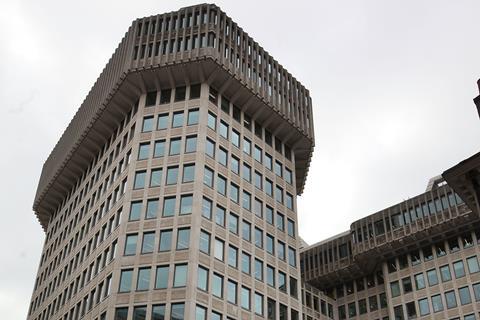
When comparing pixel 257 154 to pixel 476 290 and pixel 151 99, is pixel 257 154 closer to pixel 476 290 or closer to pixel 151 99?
A: pixel 151 99

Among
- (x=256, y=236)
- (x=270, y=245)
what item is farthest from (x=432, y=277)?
(x=256, y=236)

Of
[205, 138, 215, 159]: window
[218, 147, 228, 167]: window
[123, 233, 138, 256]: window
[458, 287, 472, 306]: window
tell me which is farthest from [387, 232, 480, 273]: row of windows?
[123, 233, 138, 256]: window

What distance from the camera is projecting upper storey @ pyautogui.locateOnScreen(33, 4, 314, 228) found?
212ft

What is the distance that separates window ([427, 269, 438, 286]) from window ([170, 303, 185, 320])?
145ft

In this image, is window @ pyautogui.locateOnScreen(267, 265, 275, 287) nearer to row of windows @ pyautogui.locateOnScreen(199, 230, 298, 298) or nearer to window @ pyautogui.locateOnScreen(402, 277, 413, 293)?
row of windows @ pyautogui.locateOnScreen(199, 230, 298, 298)

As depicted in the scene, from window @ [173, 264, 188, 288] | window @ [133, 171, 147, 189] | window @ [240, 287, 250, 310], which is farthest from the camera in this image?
window @ [133, 171, 147, 189]

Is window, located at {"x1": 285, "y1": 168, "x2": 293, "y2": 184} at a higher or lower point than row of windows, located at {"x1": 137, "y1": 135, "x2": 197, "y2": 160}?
higher

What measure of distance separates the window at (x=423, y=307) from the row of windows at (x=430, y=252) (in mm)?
5758

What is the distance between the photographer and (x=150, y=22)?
228ft

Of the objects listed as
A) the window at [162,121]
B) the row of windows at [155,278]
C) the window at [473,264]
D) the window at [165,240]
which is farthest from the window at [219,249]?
the window at [473,264]

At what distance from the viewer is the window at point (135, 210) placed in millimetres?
56741

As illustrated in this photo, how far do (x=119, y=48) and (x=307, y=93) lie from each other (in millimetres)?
27404

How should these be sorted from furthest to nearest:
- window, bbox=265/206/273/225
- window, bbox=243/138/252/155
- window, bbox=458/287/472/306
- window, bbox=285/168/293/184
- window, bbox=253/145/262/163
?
window, bbox=458/287/472/306 < window, bbox=285/168/293/184 < window, bbox=253/145/262/163 < window, bbox=243/138/252/155 < window, bbox=265/206/273/225

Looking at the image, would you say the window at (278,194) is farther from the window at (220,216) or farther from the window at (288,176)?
the window at (220,216)
